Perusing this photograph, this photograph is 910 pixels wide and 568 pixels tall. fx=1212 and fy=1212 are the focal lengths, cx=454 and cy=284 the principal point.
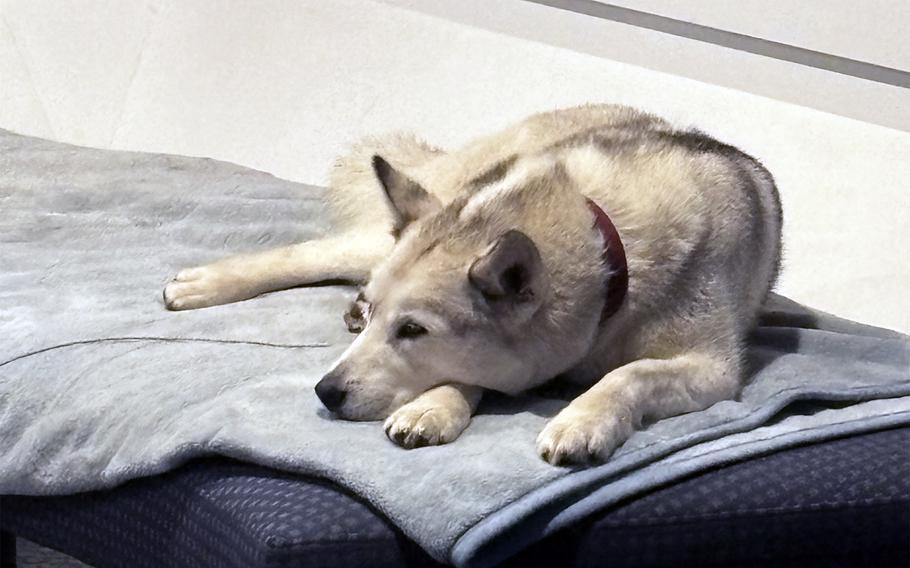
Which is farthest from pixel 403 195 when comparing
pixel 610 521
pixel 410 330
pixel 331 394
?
pixel 610 521

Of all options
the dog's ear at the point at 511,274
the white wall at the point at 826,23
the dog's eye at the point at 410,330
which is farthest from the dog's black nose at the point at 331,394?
the white wall at the point at 826,23

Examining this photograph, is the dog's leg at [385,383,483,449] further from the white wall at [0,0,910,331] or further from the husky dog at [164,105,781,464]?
the white wall at [0,0,910,331]

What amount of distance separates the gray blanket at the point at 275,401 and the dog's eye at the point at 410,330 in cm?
Answer: 14

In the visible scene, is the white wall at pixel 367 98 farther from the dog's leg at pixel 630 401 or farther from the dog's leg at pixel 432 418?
the dog's leg at pixel 432 418

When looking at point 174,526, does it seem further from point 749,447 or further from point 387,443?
point 749,447

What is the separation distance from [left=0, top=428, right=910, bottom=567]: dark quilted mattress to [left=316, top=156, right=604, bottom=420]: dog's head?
0.76 ft

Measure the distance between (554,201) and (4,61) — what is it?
2.34m

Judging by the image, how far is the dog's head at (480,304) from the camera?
164 cm

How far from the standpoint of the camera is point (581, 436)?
1484mm

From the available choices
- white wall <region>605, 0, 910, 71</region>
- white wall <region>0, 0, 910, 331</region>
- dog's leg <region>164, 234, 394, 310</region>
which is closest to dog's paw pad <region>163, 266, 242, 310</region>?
dog's leg <region>164, 234, 394, 310</region>

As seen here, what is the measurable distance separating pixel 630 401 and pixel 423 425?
281 mm

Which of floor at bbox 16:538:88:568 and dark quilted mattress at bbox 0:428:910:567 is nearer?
dark quilted mattress at bbox 0:428:910:567

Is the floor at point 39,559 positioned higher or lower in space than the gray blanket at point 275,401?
lower

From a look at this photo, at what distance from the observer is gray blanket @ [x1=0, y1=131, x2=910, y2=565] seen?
1431mm
